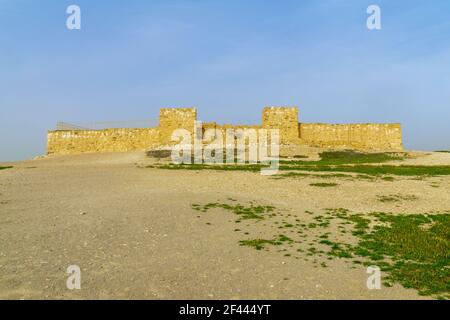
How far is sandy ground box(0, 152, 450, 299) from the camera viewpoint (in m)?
7.33

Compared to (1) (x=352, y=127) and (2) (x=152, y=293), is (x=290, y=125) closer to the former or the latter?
(1) (x=352, y=127)

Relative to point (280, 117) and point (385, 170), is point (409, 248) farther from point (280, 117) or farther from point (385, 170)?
point (280, 117)

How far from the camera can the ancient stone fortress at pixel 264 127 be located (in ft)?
127

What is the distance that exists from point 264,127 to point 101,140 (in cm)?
1650

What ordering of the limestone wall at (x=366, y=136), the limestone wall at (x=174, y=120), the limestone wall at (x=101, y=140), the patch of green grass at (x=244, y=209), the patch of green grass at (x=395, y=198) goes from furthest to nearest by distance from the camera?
the limestone wall at (x=366, y=136), the limestone wall at (x=101, y=140), the limestone wall at (x=174, y=120), the patch of green grass at (x=395, y=198), the patch of green grass at (x=244, y=209)

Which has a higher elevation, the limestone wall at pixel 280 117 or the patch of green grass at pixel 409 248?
the limestone wall at pixel 280 117

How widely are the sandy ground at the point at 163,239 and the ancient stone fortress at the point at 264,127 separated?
19135mm

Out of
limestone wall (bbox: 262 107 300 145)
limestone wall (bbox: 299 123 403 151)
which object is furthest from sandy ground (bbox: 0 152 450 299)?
limestone wall (bbox: 299 123 403 151)

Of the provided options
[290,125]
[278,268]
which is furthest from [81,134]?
[278,268]

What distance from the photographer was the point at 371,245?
1016 centimetres

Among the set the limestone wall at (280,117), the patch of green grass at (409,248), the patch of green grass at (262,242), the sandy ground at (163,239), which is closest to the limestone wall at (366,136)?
the limestone wall at (280,117)

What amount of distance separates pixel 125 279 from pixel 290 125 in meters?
34.1

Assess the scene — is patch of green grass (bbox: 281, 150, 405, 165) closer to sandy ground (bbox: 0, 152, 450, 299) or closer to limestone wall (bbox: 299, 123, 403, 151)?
limestone wall (bbox: 299, 123, 403, 151)

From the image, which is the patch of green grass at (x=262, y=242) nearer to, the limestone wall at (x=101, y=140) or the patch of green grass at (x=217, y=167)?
the patch of green grass at (x=217, y=167)
